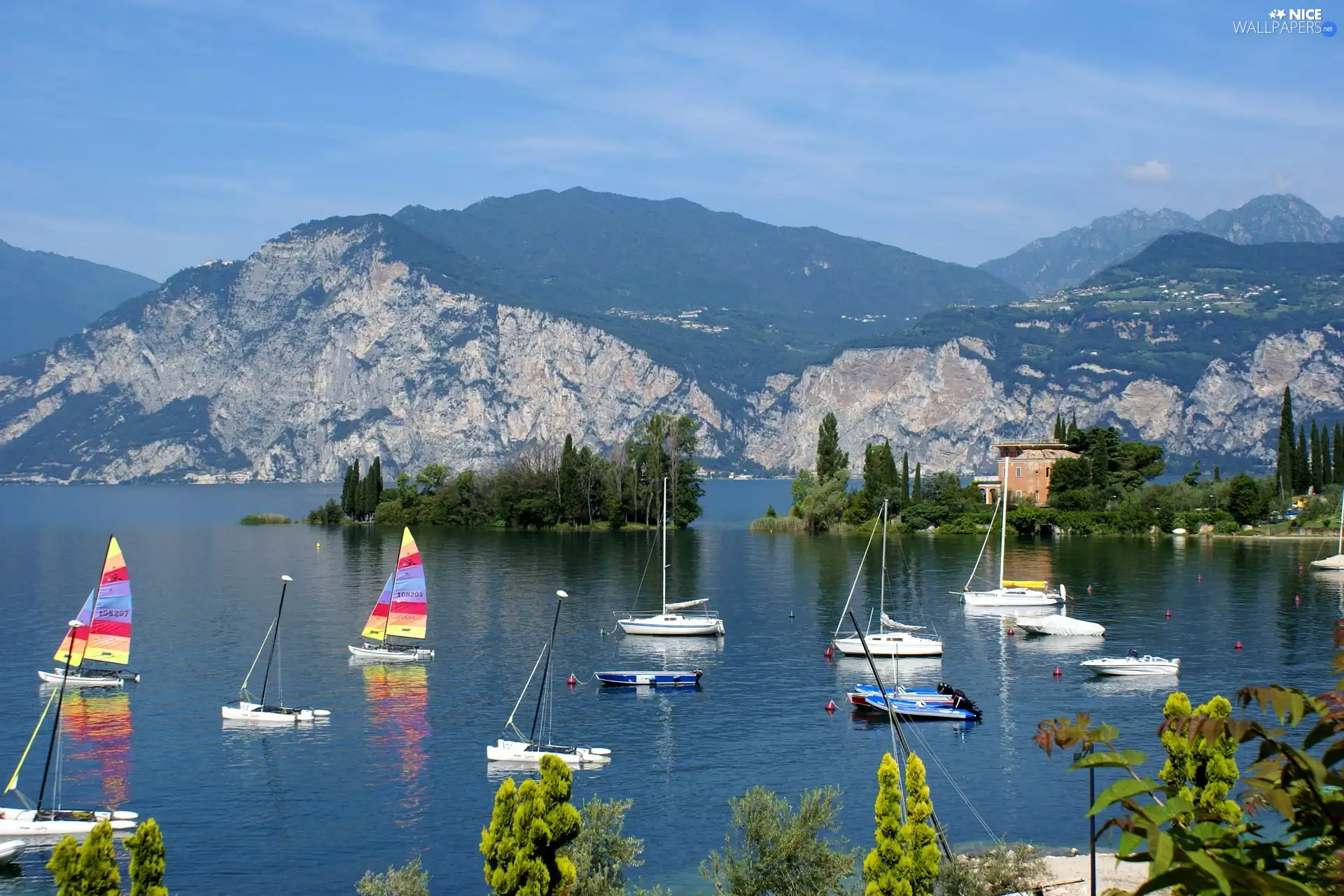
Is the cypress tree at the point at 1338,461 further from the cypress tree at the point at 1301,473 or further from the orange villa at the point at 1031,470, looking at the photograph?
the orange villa at the point at 1031,470

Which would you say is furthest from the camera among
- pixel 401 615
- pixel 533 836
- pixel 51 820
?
pixel 401 615

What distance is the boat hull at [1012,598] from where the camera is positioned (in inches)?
3477

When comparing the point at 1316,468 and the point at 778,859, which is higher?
the point at 1316,468

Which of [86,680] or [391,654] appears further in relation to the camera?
[391,654]

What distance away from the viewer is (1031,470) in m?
167

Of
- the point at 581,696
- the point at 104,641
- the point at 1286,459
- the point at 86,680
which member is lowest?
the point at 581,696

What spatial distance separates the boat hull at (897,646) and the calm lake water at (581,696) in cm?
146

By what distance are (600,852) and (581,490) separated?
139 m

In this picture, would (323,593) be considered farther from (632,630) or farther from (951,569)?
(951,569)

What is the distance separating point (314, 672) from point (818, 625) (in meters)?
34.6

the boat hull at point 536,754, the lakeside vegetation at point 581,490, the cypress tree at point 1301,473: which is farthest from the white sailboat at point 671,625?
the cypress tree at point 1301,473

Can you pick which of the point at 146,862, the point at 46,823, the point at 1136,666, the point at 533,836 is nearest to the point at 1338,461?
the point at 1136,666

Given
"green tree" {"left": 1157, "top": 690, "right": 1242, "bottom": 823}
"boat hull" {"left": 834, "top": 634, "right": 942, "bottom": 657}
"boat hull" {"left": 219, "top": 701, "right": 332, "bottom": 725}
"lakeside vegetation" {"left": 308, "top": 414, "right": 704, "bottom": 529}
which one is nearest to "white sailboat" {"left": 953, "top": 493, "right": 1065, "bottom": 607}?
"boat hull" {"left": 834, "top": 634, "right": 942, "bottom": 657}

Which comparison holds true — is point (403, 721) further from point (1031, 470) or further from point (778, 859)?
point (1031, 470)
